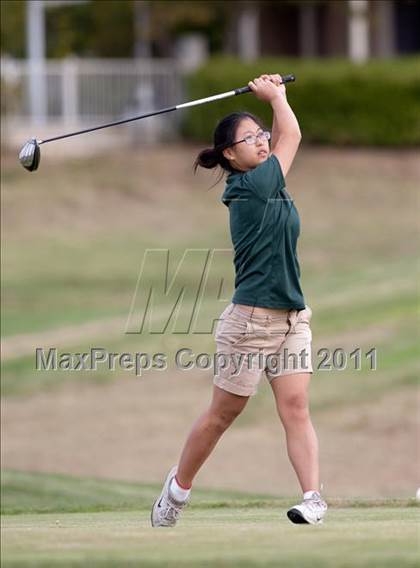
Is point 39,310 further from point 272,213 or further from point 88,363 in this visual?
point 272,213

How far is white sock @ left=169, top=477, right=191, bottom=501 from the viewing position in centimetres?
663

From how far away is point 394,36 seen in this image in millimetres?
31938

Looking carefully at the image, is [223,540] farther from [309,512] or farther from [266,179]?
[266,179]

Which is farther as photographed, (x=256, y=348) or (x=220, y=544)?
(x=256, y=348)

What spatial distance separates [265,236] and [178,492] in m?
1.31

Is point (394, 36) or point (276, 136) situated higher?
point (276, 136)

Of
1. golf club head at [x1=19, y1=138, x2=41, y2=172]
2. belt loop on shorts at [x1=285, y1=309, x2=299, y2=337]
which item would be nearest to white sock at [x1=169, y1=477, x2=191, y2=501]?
belt loop on shorts at [x1=285, y1=309, x2=299, y2=337]

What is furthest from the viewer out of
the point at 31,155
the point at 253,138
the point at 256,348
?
the point at 31,155

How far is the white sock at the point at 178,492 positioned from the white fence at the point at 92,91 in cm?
2385

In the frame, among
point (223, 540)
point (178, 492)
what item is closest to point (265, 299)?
point (178, 492)

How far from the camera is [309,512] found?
6.19m

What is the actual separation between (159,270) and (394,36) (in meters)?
11.5

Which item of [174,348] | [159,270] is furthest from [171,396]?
[159,270]

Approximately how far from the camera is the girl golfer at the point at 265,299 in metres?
6.30
